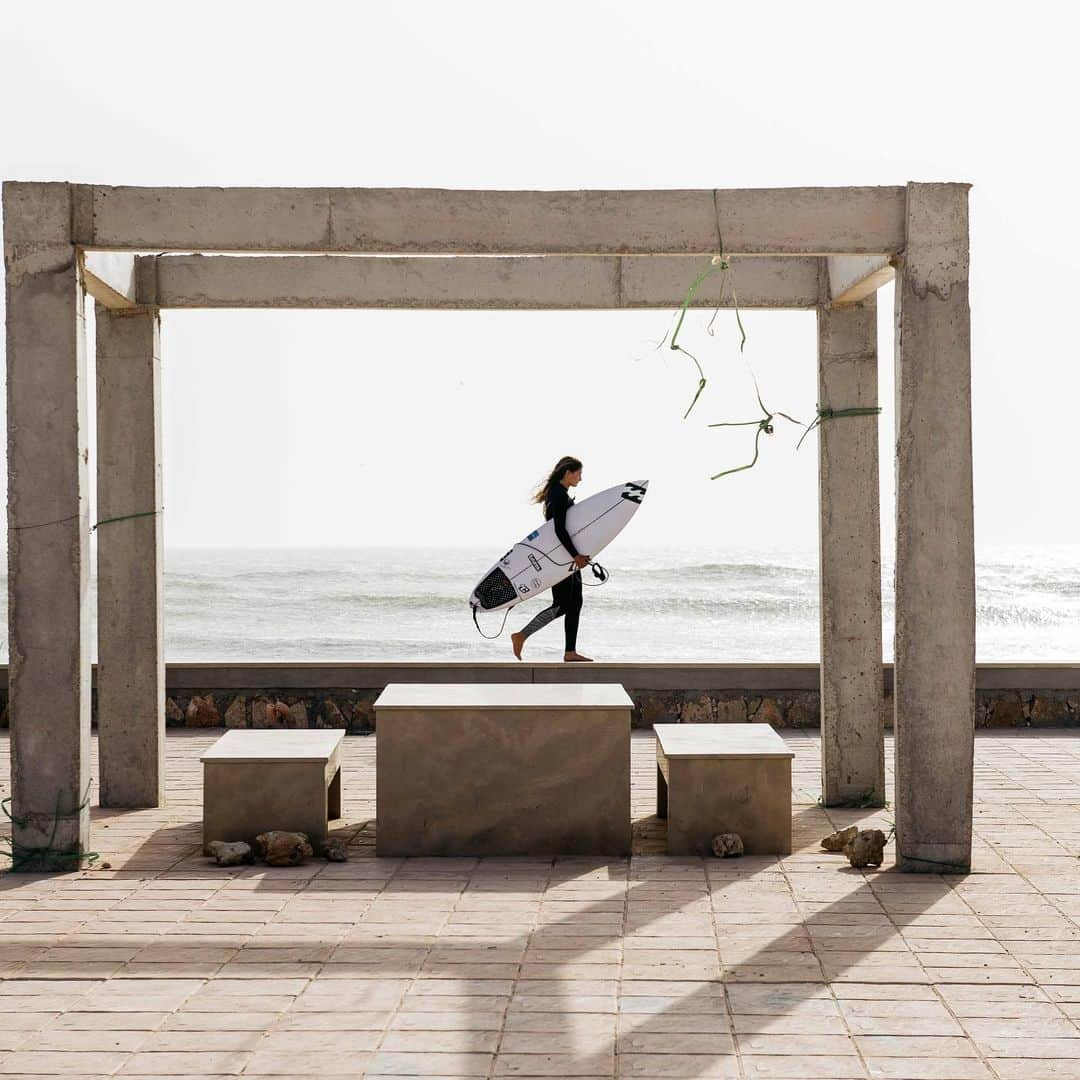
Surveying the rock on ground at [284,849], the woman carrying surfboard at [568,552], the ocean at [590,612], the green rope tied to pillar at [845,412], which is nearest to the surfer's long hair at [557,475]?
the woman carrying surfboard at [568,552]

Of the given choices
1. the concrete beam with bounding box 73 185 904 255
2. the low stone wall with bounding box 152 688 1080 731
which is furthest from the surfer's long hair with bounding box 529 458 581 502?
the concrete beam with bounding box 73 185 904 255

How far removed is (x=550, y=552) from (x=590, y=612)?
2768cm

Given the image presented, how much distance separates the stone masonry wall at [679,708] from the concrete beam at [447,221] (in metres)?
4.95

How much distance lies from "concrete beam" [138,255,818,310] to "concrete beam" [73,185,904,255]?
1.16 m

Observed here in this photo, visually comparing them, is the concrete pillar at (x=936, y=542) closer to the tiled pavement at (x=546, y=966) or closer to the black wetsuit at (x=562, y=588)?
the tiled pavement at (x=546, y=966)

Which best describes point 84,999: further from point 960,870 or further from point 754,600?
point 754,600

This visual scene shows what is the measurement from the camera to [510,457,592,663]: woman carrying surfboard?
29.1ft

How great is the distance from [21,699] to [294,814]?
49.7 inches

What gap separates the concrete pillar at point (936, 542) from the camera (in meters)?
6.07

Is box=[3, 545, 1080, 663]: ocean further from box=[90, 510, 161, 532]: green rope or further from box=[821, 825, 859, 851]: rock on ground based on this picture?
box=[821, 825, 859, 851]: rock on ground

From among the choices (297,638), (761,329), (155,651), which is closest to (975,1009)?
(155,651)

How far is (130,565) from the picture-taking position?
7.70 meters

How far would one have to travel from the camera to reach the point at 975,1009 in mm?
4242

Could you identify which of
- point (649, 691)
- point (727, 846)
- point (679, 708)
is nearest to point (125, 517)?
point (727, 846)
